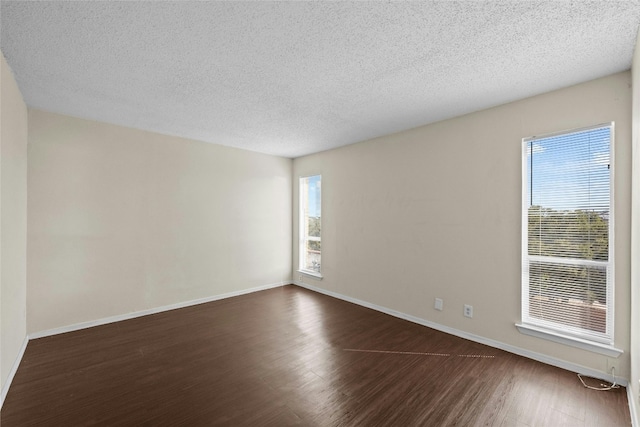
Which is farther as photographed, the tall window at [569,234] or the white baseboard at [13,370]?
the tall window at [569,234]

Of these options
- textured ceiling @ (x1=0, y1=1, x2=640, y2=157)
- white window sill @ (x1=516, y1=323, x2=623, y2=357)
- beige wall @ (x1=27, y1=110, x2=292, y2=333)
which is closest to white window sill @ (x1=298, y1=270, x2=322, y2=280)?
beige wall @ (x1=27, y1=110, x2=292, y2=333)

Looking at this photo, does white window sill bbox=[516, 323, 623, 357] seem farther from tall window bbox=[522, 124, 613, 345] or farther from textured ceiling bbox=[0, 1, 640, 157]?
textured ceiling bbox=[0, 1, 640, 157]

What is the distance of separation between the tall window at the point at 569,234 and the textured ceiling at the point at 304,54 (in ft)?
2.15

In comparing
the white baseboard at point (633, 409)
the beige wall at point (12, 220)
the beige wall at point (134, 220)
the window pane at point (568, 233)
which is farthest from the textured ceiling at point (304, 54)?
the white baseboard at point (633, 409)

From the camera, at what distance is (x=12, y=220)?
2.46 meters

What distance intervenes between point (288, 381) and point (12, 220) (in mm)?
2835

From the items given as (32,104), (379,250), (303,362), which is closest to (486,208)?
(379,250)

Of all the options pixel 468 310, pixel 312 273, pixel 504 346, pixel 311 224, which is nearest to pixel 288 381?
pixel 468 310

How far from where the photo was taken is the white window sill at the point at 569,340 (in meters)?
2.30

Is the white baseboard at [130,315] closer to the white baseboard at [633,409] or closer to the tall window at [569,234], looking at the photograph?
the tall window at [569,234]

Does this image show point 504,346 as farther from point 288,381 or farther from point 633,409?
point 288,381

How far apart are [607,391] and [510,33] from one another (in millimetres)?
2844

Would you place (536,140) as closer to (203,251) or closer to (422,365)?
(422,365)

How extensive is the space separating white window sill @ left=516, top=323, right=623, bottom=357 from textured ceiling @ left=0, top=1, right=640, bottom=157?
7.57ft
